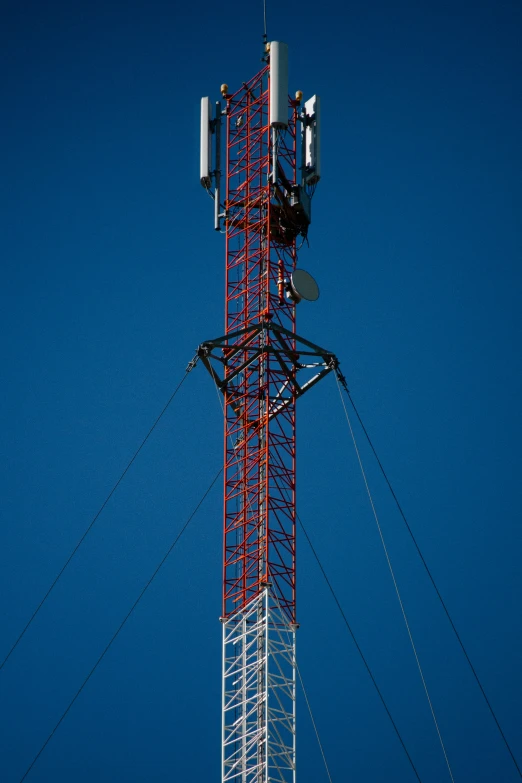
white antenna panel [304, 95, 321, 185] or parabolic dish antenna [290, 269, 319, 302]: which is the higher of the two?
white antenna panel [304, 95, 321, 185]

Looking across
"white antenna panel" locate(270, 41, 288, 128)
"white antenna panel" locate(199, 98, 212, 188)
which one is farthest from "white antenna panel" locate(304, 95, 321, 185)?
"white antenna panel" locate(199, 98, 212, 188)

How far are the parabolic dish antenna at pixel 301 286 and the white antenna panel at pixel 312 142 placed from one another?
3470mm

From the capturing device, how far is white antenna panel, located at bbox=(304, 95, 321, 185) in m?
61.5

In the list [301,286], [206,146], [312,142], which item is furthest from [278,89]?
[301,286]

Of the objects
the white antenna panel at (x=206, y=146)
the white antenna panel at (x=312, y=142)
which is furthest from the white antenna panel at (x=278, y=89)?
the white antenna panel at (x=206, y=146)

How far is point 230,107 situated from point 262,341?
893 cm

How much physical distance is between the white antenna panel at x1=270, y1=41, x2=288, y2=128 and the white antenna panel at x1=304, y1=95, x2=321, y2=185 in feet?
4.85

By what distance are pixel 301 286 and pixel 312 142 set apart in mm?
5232

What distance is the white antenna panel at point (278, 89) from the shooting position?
60406 millimetres

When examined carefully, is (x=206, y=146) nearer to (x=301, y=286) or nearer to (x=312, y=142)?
(x=312, y=142)

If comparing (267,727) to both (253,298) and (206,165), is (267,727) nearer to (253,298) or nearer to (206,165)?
(253,298)

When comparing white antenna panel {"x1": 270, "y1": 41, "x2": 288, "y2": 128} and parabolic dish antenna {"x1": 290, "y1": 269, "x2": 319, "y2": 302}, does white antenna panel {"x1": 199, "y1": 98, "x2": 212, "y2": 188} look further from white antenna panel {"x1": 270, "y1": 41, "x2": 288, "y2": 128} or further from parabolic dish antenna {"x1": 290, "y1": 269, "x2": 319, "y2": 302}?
parabolic dish antenna {"x1": 290, "y1": 269, "x2": 319, "y2": 302}

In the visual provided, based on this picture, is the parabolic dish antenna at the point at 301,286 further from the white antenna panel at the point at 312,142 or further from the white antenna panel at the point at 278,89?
the white antenna panel at the point at 278,89

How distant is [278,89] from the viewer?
60469 mm
